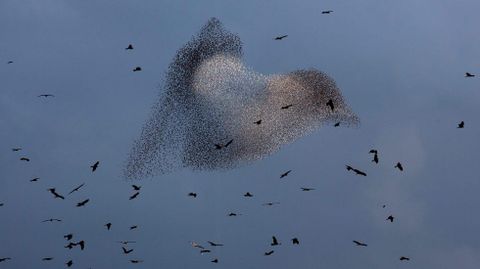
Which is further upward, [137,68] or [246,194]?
[137,68]

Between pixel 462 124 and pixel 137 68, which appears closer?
pixel 462 124

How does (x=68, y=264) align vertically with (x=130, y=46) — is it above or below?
below

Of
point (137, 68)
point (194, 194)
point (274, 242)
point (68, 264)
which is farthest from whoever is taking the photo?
point (137, 68)

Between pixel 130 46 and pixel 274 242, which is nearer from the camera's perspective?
pixel 274 242

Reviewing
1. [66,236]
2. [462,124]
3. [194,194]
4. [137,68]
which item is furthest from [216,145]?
[462,124]

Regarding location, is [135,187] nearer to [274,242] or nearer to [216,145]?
[216,145]

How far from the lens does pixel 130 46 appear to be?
162 feet

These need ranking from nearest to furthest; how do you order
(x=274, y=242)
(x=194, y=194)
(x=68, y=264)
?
(x=274, y=242) → (x=68, y=264) → (x=194, y=194)

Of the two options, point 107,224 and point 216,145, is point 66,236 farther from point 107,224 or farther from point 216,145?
point 216,145

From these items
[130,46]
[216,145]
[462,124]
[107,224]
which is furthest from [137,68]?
[462,124]

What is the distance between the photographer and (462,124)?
144 ft

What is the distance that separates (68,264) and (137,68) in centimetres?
1669

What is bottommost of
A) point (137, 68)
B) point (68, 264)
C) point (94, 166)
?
point (68, 264)

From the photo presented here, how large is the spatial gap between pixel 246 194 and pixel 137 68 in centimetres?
1478
